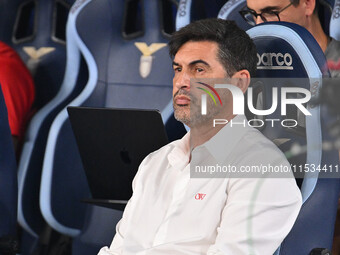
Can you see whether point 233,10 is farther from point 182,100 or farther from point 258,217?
point 258,217

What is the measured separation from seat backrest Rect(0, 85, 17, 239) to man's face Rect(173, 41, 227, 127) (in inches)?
24.9

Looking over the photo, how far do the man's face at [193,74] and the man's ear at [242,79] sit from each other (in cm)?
3

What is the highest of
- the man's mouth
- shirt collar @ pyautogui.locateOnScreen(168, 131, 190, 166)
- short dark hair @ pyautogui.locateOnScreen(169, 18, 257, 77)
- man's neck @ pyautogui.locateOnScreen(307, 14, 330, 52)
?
man's neck @ pyautogui.locateOnScreen(307, 14, 330, 52)

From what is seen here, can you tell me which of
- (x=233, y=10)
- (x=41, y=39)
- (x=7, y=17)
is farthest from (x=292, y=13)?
(x=7, y=17)

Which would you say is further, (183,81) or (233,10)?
(233,10)

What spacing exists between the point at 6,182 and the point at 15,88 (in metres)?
0.91

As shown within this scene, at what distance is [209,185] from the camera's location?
166cm

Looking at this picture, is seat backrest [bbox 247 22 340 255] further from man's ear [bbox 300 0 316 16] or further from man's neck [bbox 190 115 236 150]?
man's ear [bbox 300 0 316 16]

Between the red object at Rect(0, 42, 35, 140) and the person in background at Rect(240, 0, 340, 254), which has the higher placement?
the person in background at Rect(240, 0, 340, 254)

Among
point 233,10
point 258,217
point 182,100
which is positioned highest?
point 233,10

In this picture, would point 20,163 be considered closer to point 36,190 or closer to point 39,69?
point 36,190

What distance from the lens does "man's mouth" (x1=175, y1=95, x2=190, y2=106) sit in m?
1.78

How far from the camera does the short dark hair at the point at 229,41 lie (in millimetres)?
1744

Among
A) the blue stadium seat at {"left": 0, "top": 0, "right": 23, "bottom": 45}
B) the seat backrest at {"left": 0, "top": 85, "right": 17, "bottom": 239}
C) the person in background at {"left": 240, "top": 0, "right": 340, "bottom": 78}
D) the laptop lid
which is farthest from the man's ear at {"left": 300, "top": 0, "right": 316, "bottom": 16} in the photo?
the blue stadium seat at {"left": 0, "top": 0, "right": 23, "bottom": 45}
